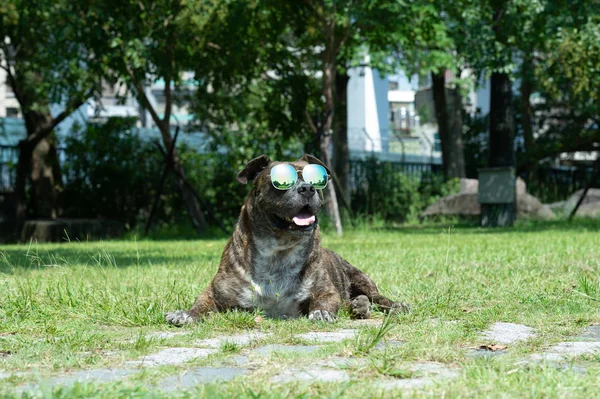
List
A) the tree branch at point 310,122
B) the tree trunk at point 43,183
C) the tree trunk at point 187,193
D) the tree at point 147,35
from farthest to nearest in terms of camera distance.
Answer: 1. the tree trunk at point 43,183
2. the tree trunk at point 187,193
3. the tree branch at point 310,122
4. the tree at point 147,35

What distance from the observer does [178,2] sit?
1895 cm

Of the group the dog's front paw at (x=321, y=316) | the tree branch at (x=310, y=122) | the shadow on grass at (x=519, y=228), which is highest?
the tree branch at (x=310, y=122)

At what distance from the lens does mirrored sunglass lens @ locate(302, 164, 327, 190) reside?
6.15m

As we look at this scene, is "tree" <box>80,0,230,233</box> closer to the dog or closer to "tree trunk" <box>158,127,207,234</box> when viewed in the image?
"tree trunk" <box>158,127,207,234</box>

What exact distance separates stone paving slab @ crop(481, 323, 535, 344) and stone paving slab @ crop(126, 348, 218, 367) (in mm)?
1604

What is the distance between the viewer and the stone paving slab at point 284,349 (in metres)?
4.64

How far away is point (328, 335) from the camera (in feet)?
17.9

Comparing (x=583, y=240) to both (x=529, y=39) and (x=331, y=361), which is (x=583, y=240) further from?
(x=331, y=361)

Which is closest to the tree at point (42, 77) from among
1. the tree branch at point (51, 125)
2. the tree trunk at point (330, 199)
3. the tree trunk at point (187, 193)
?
the tree branch at point (51, 125)

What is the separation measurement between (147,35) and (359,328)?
1404 cm

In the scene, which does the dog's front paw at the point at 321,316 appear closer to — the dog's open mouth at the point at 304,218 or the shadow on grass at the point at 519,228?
the dog's open mouth at the point at 304,218

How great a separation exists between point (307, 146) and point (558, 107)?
58.0 feet

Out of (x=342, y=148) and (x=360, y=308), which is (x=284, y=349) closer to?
(x=360, y=308)

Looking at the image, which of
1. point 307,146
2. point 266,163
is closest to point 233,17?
point 307,146
